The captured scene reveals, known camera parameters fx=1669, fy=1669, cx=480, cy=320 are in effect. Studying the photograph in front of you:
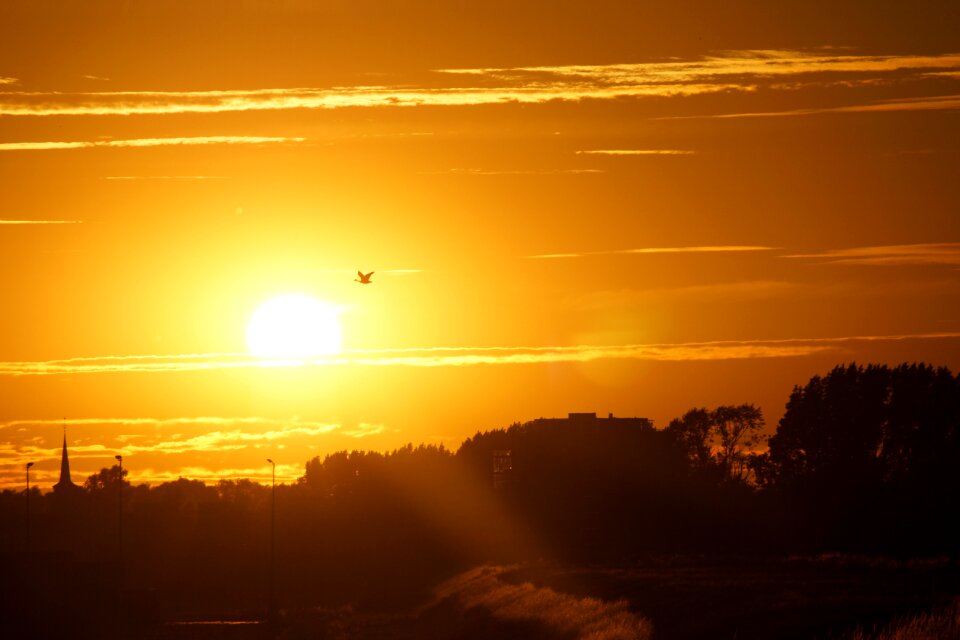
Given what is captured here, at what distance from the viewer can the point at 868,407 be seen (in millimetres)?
128625

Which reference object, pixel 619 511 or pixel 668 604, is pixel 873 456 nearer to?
pixel 619 511

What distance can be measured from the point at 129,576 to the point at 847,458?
63.4 m

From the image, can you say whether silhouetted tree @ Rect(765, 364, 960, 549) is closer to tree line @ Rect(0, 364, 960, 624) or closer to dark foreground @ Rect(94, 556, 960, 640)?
tree line @ Rect(0, 364, 960, 624)

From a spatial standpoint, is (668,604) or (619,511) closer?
(668,604)

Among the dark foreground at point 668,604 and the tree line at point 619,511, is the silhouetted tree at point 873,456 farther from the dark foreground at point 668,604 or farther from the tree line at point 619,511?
the dark foreground at point 668,604

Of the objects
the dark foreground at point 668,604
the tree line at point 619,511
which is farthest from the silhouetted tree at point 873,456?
the dark foreground at point 668,604

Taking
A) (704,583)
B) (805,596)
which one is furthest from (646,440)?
(805,596)

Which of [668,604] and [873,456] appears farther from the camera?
[873,456]

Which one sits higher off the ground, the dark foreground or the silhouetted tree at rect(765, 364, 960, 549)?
the silhouetted tree at rect(765, 364, 960, 549)

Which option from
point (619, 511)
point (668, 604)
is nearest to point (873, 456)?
point (619, 511)

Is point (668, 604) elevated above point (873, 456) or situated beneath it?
situated beneath

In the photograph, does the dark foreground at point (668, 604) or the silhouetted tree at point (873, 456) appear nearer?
the dark foreground at point (668, 604)

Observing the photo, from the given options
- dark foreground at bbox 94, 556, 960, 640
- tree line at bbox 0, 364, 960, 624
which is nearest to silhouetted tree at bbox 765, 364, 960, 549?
tree line at bbox 0, 364, 960, 624

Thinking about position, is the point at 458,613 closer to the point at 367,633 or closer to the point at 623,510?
the point at 367,633
